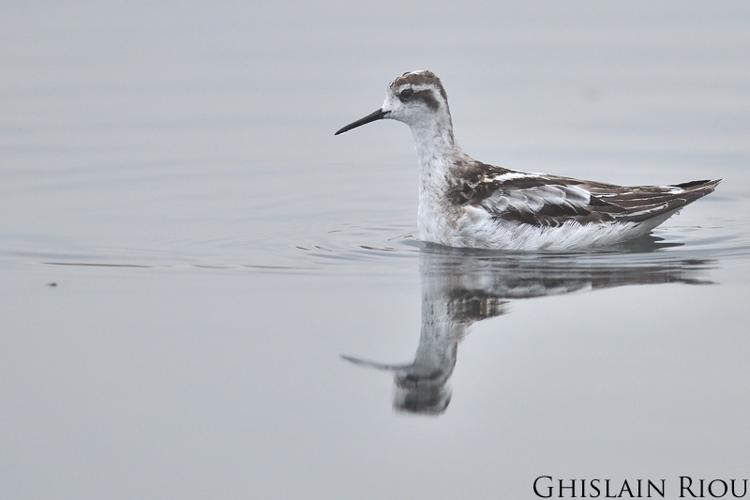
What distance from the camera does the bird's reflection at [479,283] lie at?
11.0m

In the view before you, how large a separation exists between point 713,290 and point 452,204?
10.2 ft

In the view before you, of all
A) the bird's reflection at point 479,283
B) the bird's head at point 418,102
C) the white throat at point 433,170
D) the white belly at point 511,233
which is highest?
the bird's head at point 418,102

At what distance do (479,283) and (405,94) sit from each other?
287 centimetres

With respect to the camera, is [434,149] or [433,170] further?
[434,149]

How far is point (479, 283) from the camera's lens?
13.3 metres

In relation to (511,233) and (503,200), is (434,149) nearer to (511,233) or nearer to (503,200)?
(503,200)

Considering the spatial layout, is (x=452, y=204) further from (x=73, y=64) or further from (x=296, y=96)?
(x=73, y=64)

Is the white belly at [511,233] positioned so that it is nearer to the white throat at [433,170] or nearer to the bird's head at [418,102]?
the white throat at [433,170]

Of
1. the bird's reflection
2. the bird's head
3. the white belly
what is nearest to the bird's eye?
the bird's head

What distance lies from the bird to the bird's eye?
0.03 feet

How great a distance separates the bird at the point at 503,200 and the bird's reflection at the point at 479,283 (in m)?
0.24

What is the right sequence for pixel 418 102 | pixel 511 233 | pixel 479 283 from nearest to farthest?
pixel 479 283 → pixel 511 233 → pixel 418 102

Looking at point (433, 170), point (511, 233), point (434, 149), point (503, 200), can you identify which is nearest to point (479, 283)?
point (511, 233)

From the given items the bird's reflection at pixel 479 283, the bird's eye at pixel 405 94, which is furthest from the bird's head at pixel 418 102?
the bird's reflection at pixel 479 283
